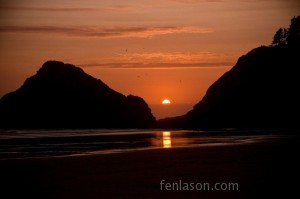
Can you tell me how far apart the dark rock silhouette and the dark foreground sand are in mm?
103686

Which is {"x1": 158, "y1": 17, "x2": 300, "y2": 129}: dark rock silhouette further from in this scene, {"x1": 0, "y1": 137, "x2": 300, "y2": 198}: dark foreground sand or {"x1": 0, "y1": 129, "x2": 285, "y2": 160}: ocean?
{"x1": 0, "y1": 137, "x2": 300, "y2": 198}: dark foreground sand

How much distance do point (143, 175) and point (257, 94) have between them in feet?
417

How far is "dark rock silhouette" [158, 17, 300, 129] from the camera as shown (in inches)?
5699

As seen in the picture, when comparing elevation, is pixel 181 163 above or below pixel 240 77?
below

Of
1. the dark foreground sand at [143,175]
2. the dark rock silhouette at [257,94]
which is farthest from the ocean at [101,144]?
the dark rock silhouette at [257,94]

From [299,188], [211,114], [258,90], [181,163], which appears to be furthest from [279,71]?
[299,188]

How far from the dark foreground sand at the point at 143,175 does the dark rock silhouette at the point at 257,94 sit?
10369cm

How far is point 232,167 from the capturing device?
105 ft

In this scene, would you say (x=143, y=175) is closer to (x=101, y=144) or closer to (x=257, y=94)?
(x=101, y=144)

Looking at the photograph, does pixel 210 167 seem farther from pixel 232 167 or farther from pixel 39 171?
pixel 39 171

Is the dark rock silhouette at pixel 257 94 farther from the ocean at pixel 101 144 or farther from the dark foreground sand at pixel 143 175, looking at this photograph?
the dark foreground sand at pixel 143 175

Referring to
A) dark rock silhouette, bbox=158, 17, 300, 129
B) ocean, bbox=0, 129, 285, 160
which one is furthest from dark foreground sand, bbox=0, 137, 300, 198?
dark rock silhouette, bbox=158, 17, 300, 129

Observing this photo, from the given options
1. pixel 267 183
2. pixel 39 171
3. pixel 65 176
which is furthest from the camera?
pixel 39 171

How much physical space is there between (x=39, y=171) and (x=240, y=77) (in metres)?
138
